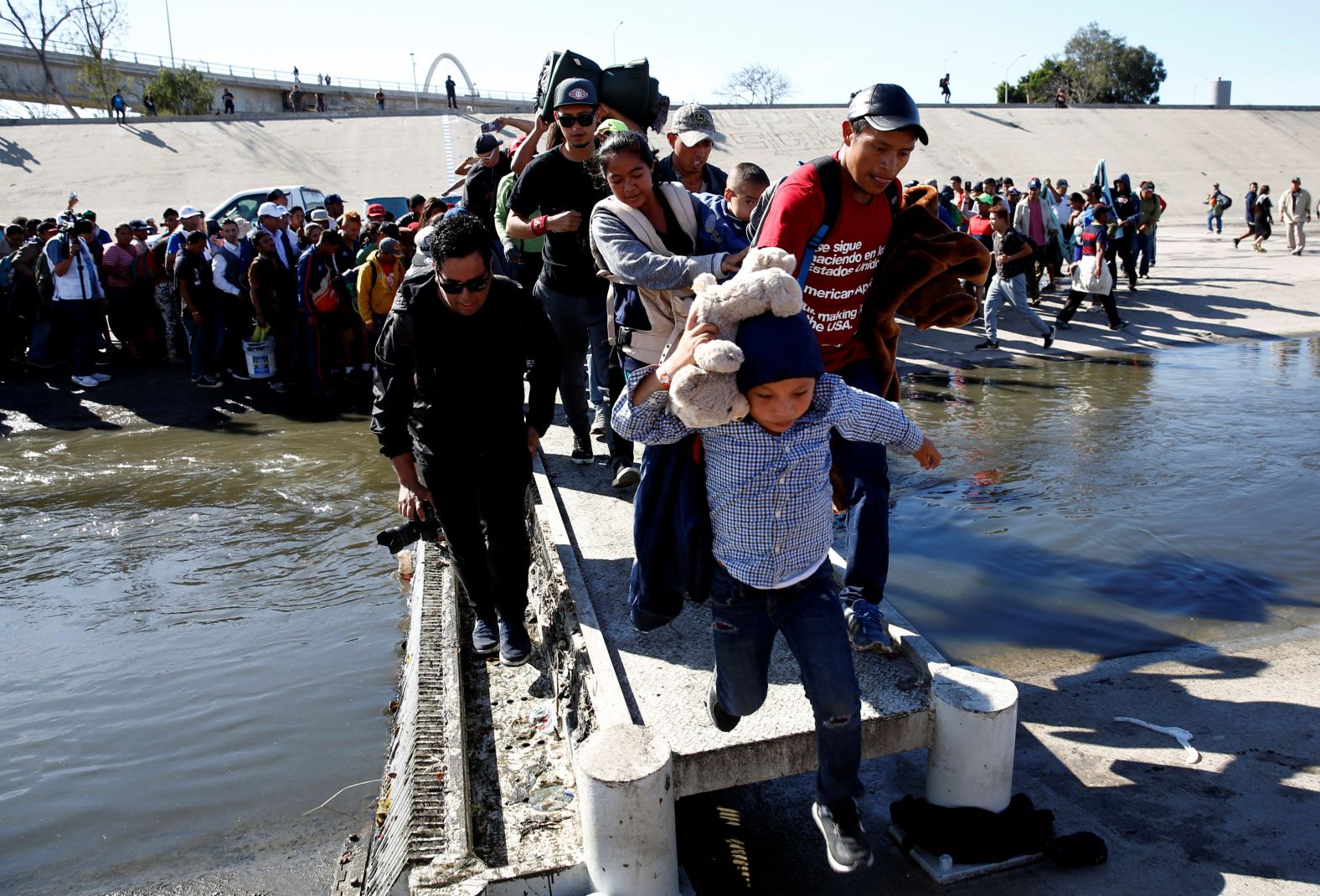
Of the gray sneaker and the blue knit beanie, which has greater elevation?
the blue knit beanie

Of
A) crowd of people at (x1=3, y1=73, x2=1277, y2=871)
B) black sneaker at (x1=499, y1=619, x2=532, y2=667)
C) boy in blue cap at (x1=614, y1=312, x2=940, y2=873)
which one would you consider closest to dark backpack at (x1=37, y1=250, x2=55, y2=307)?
crowd of people at (x1=3, y1=73, x2=1277, y2=871)

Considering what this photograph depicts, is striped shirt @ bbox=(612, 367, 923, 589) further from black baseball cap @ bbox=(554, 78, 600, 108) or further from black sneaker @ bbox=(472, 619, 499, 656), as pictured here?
black baseball cap @ bbox=(554, 78, 600, 108)

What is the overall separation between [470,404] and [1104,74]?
256 ft

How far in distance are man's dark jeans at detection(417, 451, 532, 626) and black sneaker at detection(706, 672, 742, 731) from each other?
4.71 feet

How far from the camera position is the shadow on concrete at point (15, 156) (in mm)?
33500

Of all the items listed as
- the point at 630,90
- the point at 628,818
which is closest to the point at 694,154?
the point at 630,90

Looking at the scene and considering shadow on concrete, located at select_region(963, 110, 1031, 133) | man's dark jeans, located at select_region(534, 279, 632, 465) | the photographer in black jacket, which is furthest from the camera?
shadow on concrete, located at select_region(963, 110, 1031, 133)

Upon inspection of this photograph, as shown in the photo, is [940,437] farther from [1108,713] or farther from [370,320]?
[370,320]

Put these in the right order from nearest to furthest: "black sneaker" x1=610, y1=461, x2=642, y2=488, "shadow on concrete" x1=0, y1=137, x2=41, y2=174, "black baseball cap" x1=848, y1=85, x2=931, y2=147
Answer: "black baseball cap" x1=848, y1=85, x2=931, y2=147 < "black sneaker" x1=610, y1=461, x2=642, y2=488 < "shadow on concrete" x1=0, y1=137, x2=41, y2=174

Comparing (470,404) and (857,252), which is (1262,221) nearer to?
(857,252)

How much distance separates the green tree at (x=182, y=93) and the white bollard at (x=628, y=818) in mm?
62676

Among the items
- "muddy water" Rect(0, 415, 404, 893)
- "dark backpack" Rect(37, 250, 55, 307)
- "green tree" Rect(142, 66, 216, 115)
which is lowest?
"muddy water" Rect(0, 415, 404, 893)

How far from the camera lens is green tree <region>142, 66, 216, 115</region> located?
55.7m

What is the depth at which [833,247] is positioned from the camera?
3.60 meters
